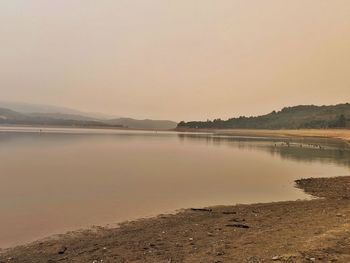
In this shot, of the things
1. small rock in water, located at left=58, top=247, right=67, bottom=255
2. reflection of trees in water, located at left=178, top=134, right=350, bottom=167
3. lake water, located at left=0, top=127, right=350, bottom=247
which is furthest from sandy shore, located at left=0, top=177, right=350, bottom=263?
reflection of trees in water, located at left=178, top=134, right=350, bottom=167

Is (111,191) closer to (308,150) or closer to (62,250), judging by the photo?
(62,250)

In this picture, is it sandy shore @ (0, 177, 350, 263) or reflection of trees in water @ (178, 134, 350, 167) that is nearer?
sandy shore @ (0, 177, 350, 263)

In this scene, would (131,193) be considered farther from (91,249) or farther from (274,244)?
(274,244)

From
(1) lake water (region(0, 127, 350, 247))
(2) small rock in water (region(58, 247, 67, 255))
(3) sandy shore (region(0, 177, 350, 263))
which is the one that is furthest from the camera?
(1) lake water (region(0, 127, 350, 247))

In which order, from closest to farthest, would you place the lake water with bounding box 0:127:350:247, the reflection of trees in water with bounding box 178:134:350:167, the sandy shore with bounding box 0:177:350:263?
the sandy shore with bounding box 0:177:350:263 → the lake water with bounding box 0:127:350:247 → the reflection of trees in water with bounding box 178:134:350:167

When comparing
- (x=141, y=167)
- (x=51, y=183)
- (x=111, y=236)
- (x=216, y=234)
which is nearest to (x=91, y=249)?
(x=111, y=236)

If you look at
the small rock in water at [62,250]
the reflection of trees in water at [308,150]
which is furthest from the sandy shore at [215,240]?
the reflection of trees in water at [308,150]

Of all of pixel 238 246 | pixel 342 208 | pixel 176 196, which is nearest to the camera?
pixel 238 246

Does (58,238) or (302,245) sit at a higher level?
(302,245)

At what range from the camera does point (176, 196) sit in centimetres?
2117

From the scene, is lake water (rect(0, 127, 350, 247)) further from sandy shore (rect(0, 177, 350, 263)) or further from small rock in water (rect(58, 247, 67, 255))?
small rock in water (rect(58, 247, 67, 255))

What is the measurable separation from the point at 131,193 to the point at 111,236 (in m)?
9.15

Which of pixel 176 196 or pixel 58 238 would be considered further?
pixel 176 196

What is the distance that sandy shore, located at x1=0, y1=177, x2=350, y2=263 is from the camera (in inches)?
364
